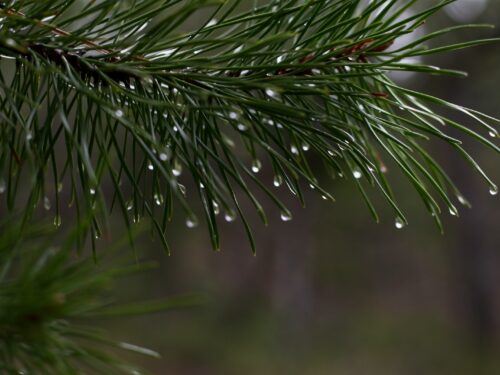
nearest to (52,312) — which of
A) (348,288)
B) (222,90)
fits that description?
(222,90)

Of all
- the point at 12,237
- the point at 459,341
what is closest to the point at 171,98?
the point at 12,237

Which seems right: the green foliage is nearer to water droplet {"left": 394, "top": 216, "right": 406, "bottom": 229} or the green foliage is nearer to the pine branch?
the pine branch

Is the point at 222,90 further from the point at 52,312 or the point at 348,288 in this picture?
the point at 348,288

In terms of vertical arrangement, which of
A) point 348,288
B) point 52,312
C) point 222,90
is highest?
point 348,288

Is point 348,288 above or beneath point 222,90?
above

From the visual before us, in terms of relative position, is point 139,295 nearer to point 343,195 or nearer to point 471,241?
point 343,195

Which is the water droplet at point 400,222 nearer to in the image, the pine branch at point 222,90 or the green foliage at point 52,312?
the pine branch at point 222,90

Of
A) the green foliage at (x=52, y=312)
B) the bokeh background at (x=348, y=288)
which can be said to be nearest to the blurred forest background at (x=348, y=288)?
the bokeh background at (x=348, y=288)
